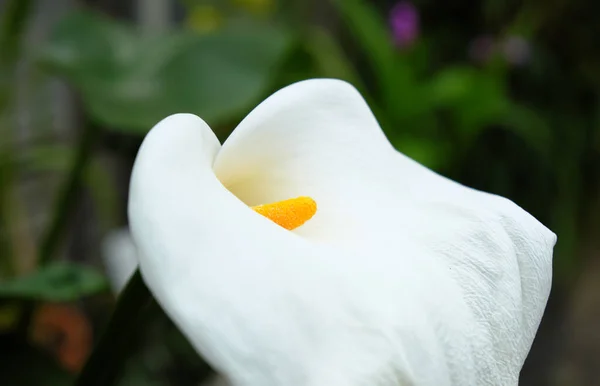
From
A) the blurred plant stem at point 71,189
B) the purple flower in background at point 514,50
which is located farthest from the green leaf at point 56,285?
the purple flower in background at point 514,50

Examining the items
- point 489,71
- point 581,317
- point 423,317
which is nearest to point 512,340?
point 423,317

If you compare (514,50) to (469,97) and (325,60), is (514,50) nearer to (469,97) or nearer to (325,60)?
(469,97)

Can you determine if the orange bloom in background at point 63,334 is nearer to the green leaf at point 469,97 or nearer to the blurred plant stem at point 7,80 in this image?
the blurred plant stem at point 7,80

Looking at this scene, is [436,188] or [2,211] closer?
[436,188]

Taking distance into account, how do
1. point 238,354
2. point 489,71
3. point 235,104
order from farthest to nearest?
point 489,71, point 235,104, point 238,354

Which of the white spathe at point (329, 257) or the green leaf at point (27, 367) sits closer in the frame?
the white spathe at point (329, 257)

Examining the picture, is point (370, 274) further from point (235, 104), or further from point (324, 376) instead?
point (235, 104)

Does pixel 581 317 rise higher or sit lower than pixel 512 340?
lower

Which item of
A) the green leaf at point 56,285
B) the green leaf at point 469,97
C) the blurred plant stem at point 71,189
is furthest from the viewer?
the green leaf at point 469,97
